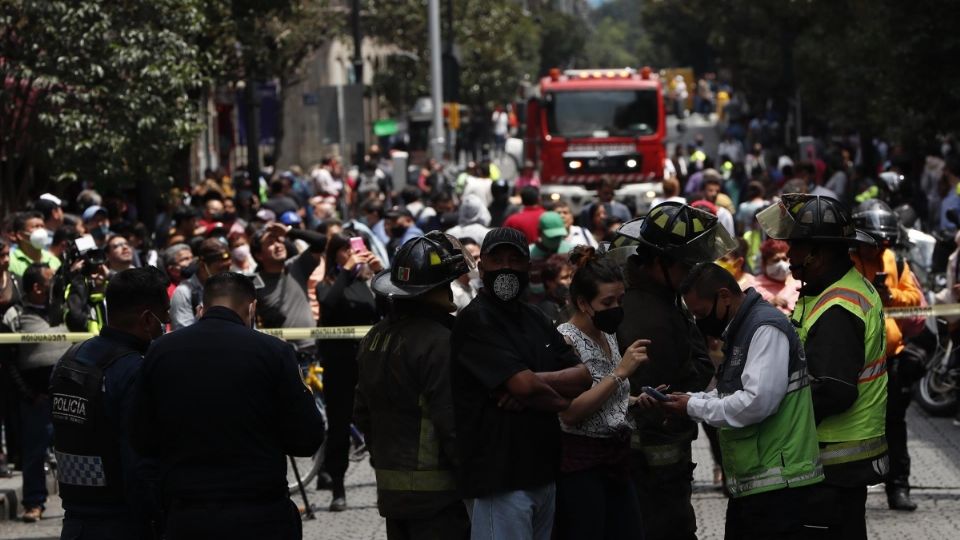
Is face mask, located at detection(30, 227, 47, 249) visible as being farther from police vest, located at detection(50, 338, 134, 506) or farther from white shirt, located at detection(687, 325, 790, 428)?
white shirt, located at detection(687, 325, 790, 428)

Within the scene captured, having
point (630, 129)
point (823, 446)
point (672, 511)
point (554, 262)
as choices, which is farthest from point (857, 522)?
point (630, 129)

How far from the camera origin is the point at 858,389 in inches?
255

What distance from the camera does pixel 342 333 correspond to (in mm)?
10961

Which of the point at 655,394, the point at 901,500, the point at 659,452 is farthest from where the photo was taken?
the point at 901,500

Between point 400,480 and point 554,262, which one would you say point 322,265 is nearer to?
point 554,262

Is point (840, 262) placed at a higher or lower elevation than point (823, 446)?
higher

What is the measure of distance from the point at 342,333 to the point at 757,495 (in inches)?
199

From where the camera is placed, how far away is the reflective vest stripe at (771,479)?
245 inches

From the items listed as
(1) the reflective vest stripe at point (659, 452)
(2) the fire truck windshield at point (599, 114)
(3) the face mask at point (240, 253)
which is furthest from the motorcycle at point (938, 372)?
(2) the fire truck windshield at point (599, 114)

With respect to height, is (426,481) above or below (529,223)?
above

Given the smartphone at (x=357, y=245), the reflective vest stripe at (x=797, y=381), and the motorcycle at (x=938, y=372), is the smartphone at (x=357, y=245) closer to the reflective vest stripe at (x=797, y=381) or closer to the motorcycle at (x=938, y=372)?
the motorcycle at (x=938, y=372)

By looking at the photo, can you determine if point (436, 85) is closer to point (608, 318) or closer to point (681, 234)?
point (681, 234)

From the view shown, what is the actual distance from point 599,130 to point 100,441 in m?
25.5

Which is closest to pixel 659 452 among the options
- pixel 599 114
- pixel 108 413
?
pixel 108 413
